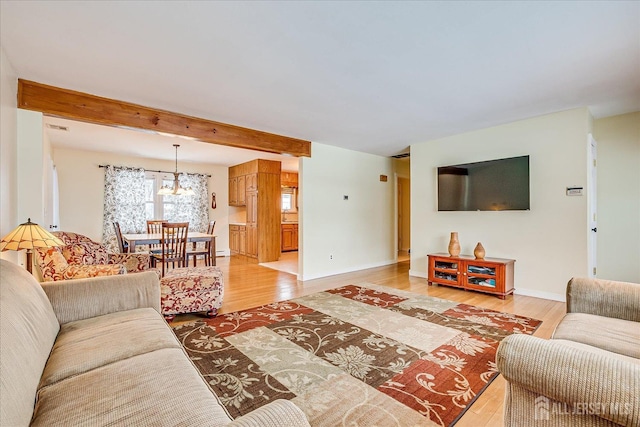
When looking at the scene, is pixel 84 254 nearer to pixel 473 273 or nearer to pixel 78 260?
pixel 78 260

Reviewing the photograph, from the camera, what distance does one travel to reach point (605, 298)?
1836 mm

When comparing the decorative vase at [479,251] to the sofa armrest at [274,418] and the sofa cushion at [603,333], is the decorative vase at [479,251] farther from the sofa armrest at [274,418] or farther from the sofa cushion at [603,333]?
the sofa armrest at [274,418]

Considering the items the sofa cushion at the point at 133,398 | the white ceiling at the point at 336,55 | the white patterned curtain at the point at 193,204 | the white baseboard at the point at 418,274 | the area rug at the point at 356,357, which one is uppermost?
the white ceiling at the point at 336,55

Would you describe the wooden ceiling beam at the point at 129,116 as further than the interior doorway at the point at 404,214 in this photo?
No

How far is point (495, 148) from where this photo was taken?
426 cm

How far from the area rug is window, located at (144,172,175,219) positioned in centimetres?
482

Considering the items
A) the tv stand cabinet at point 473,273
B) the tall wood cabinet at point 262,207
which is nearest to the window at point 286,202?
the tall wood cabinet at point 262,207

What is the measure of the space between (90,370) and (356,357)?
1699mm

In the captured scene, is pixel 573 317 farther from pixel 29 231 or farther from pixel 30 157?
pixel 30 157

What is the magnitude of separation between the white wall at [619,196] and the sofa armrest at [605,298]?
273 centimetres

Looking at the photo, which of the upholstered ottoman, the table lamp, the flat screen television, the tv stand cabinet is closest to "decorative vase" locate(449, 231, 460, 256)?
the tv stand cabinet

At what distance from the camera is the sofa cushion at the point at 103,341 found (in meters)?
1.28

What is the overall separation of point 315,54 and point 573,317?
2578 mm

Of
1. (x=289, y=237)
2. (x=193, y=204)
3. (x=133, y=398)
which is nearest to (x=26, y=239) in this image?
(x=133, y=398)
